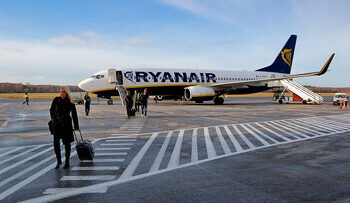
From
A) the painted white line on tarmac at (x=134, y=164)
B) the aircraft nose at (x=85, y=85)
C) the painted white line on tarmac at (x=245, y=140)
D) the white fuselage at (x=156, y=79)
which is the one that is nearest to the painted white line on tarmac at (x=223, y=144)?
the painted white line on tarmac at (x=245, y=140)

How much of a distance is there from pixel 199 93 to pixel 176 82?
3.07 meters

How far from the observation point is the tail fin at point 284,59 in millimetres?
38375

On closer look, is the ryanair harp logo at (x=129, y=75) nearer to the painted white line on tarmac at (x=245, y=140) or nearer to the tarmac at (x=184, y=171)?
the painted white line on tarmac at (x=245, y=140)

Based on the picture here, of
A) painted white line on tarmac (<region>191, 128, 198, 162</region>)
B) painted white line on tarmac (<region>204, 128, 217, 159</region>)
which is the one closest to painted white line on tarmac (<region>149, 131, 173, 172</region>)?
painted white line on tarmac (<region>191, 128, 198, 162</region>)

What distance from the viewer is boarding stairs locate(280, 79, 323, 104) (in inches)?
1254

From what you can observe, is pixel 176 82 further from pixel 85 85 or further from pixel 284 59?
pixel 284 59

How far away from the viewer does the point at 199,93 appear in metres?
27.9

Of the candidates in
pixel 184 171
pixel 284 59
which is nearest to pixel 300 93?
pixel 284 59

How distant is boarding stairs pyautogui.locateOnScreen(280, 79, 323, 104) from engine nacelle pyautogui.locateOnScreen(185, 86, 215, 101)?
1277 centimetres

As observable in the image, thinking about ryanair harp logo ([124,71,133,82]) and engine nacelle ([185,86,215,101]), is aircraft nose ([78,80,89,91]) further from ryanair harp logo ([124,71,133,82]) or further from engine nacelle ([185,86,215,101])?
engine nacelle ([185,86,215,101])

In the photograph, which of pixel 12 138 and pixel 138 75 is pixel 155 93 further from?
pixel 12 138

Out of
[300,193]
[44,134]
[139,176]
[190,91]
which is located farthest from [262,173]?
[190,91]

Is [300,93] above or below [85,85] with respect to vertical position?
below

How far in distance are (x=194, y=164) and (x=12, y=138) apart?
734 centimetres
